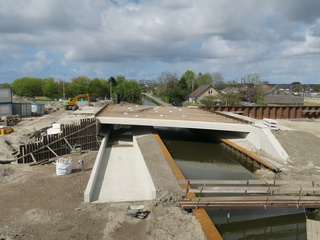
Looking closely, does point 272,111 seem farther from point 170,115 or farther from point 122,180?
point 122,180

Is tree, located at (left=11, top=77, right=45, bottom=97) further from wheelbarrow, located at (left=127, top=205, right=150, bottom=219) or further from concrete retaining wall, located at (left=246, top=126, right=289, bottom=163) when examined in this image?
wheelbarrow, located at (left=127, top=205, right=150, bottom=219)

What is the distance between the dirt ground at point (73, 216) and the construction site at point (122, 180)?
0.03m

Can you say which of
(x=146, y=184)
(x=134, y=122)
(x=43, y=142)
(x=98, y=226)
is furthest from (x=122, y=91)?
(x=98, y=226)

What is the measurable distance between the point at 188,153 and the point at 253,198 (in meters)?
11.9

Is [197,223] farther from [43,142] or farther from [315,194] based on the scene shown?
[43,142]

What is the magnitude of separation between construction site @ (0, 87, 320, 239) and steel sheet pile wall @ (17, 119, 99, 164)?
0.06 metres

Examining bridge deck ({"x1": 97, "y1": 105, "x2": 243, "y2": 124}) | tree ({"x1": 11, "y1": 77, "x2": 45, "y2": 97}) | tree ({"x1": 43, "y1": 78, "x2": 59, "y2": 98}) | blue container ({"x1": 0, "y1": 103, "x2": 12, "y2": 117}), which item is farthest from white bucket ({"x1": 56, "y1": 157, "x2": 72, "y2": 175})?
tree ({"x1": 11, "y1": 77, "x2": 45, "y2": 97})

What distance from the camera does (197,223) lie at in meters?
8.93

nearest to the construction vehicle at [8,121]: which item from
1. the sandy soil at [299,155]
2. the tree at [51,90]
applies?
the sandy soil at [299,155]

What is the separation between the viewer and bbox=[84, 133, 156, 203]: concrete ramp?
11.6m

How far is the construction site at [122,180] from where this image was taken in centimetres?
886

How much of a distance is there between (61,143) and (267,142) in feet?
48.0

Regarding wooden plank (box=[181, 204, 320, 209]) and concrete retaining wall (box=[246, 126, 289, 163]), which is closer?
wooden plank (box=[181, 204, 320, 209])

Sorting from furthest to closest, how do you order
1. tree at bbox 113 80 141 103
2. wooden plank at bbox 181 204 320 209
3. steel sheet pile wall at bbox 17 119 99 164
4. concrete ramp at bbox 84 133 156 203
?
tree at bbox 113 80 141 103 < steel sheet pile wall at bbox 17 119 99 164 < concrete ramp at bbox 84 133 156 203 < wooden plank at bbox 181 204 320 209
